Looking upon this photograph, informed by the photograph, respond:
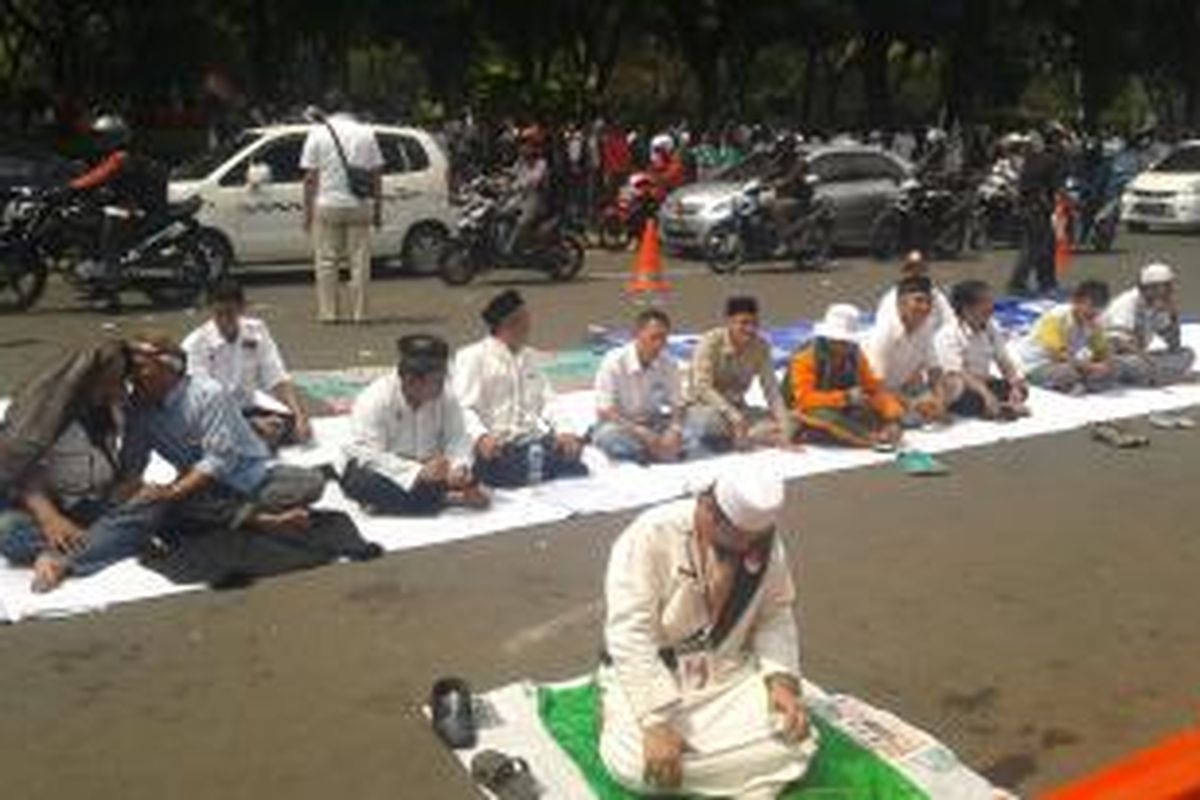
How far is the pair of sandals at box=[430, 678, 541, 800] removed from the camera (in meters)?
5.47

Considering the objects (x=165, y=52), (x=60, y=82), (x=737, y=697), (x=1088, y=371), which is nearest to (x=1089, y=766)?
(x=737, y=697)

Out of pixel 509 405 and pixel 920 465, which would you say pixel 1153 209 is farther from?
pixel 509 405

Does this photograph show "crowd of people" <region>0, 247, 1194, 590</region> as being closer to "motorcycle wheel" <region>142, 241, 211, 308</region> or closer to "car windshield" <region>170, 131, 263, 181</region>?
"motorcycle wheel" <region>142, 241, 211, 308</region>

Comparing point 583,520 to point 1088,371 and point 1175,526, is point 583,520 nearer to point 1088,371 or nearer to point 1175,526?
point 1175,526

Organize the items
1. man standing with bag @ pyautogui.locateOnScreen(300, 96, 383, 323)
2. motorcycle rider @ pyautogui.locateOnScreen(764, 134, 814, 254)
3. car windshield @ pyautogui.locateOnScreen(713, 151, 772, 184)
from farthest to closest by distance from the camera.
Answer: car windshield @ pyautogui.locateOnScreen(713, 151, 772, 184)
motorcycle rider @ pyautogui.locateOnScreen(764, 134, 814, 254)
man standing with bag @ pyautogui.locateOnScreen(300, 96, 383, 323)

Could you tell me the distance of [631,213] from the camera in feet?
77.4

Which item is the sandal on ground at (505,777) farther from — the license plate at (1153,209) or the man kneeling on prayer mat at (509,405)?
the license plate at (1153,209)

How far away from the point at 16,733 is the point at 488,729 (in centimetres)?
160

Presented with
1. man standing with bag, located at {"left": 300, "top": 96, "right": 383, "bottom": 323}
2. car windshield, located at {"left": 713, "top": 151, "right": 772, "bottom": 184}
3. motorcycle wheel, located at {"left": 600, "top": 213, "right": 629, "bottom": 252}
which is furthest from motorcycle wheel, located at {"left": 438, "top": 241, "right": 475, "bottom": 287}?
motorcycle wheel, located at {"left": 600, "top": 213, "right": 629, "bottom": 252}

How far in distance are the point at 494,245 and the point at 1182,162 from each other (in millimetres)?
14093

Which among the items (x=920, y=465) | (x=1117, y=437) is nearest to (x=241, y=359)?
(x=920, y=465)

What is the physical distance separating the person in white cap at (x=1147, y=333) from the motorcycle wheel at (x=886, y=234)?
895cm

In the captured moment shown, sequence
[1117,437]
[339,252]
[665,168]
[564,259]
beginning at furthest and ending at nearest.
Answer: [665,168]
[564,259]
[339,252]
[1117,437]

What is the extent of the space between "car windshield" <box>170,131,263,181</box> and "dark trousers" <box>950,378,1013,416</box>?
8728 millimetres
